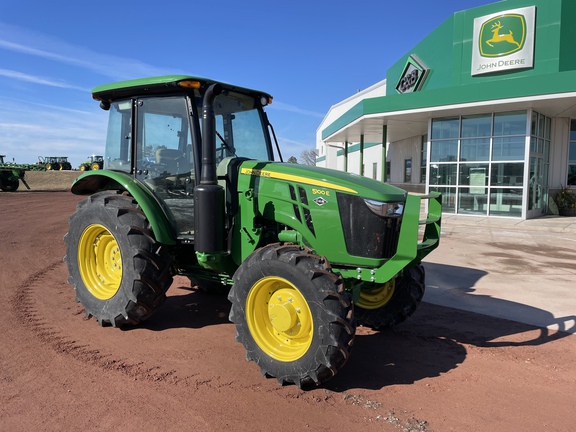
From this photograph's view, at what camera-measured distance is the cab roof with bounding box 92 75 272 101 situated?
4133mm

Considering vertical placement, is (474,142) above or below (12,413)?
above

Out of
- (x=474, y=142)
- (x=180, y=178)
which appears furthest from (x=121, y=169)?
(x=474, y=142)

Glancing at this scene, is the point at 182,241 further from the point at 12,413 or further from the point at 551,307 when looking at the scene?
the point at 551,307

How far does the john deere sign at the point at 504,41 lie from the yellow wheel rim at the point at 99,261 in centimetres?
1498

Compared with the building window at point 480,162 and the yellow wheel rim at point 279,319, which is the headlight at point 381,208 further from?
the building window at point 480,162

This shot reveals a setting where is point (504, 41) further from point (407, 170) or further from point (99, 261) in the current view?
point (99, 261)

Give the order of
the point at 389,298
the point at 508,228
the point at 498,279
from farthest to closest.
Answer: the point at 508,228
the point at 498,279
the point at 389,298

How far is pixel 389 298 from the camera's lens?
4.55 m

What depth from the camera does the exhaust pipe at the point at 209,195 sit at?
373 centimetres

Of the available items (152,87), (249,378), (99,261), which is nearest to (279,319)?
(249,378)

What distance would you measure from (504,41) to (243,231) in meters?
14.8

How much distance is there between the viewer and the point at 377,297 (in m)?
4.61

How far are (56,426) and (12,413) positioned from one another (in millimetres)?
387

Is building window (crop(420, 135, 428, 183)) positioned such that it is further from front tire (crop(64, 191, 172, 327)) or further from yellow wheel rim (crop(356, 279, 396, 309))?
front tire (crop(64, 191, 172, 327))
